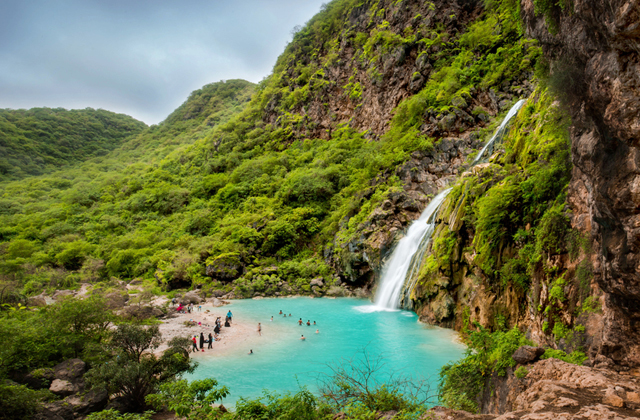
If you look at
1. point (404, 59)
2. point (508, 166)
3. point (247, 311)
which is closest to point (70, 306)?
point (247, 311)

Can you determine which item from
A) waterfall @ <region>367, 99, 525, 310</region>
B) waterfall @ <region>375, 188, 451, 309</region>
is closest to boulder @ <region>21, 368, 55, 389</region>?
waterfall @ <region>367, 99, 525, 310</region>

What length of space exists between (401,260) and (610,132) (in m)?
18.2

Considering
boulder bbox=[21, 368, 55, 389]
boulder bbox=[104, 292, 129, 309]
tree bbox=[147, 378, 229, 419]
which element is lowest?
boulder bbox=[21, 368, 55, 389]

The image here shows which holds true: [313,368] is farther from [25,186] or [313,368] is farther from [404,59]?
[25,186]

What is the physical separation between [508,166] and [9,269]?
47.9 meters

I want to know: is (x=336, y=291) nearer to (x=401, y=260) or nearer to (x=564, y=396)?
(x=401, y=260)

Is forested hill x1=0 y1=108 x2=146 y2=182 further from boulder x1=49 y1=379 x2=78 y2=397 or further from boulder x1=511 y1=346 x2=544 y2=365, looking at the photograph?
boulder x1=511 y1=346 x2=544 y2=365

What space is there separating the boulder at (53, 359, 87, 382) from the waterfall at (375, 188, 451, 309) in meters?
17.4

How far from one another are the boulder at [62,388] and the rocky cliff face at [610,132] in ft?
51.8

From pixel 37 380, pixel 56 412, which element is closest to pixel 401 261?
pixel 56 412

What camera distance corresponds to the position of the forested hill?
7806cm

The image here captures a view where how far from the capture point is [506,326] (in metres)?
12.9

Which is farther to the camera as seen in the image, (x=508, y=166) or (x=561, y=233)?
(x=508, y=166)

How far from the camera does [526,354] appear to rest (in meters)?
7.22
